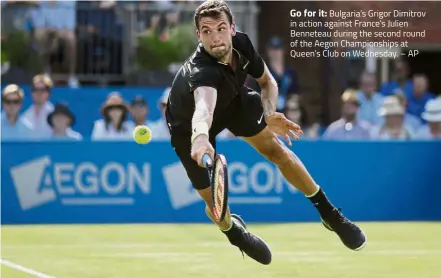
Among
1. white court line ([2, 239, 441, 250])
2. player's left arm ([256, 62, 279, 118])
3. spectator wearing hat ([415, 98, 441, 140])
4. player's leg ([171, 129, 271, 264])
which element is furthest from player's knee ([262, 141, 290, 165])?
spectator wearing hat ([415, 98, 441, 140])

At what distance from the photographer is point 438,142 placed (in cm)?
1440

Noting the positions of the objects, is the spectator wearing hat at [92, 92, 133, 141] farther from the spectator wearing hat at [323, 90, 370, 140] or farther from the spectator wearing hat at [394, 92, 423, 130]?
the spectator wearing hat at [394, 92, 423, 130]

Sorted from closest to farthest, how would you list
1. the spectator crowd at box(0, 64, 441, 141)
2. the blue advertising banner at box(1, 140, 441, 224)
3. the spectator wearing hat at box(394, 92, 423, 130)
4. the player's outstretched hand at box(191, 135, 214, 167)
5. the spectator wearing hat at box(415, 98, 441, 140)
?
the player's outstretched hand at box(191, 135, 214, 167)
the blue advertising banner at box(1, 140, 441, 224)
the spectator crowd at box(0, 64, 441, 141)
the spectator wearing hat at box(415, 98, 441, 140)
the spectator wearing hat at box(394, 92, 423, 130)

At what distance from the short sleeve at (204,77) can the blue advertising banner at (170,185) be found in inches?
241

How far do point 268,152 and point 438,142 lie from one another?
6074 millimetres

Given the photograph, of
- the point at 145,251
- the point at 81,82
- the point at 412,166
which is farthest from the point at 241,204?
the point at 81,82

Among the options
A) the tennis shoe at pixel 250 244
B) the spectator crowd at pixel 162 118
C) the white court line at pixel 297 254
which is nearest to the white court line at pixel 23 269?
the white court line at pixel 297 254

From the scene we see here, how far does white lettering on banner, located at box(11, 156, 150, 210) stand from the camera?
13.8 m

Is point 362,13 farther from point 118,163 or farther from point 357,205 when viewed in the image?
point 118,163

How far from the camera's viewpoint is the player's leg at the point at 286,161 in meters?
8.73

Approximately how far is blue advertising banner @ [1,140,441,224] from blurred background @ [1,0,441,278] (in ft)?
0.05

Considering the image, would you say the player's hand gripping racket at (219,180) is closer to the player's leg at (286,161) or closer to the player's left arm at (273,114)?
the player's left arm at (273,114)

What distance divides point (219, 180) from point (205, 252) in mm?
3288

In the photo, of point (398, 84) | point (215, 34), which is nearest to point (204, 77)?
point (215, 34)
